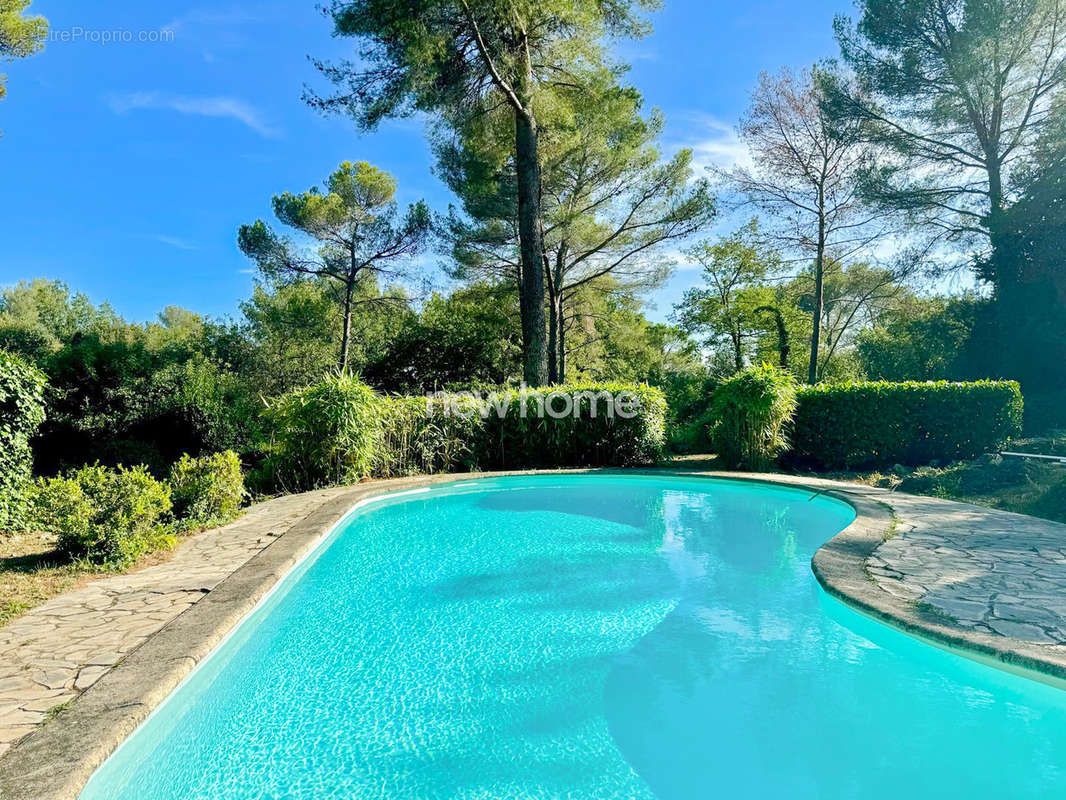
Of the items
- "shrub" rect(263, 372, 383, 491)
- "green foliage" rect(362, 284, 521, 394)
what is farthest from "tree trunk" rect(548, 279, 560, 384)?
"shrub" rect(263, 372, 383, 491)

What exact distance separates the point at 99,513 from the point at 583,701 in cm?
387

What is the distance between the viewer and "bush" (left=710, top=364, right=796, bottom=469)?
30.0ft

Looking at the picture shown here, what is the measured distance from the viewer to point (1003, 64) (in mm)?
13828

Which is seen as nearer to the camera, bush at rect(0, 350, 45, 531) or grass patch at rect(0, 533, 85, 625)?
grass patch at rect(0, 533, 85, 625)

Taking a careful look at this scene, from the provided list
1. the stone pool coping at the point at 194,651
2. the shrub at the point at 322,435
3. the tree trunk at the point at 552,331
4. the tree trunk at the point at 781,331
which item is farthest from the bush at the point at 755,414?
the tree trunk at the point at 781,331

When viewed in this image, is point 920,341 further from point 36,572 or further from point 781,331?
point 36,572

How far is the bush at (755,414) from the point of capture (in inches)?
360

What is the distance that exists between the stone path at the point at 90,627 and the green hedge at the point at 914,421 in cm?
880

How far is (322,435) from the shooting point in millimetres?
8266

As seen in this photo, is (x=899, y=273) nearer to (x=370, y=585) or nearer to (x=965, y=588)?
(x=965, y=588)

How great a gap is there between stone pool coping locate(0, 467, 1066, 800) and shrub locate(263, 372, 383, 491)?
10.1 ft

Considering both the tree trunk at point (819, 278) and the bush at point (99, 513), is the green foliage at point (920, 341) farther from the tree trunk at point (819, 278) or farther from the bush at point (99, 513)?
the bush at point (99, 513)

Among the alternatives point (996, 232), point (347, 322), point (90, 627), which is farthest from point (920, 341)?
point (90, 627)

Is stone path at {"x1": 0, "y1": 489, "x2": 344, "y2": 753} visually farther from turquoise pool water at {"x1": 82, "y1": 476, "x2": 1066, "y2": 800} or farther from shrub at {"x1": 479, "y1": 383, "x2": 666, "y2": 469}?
shrub at {"x1": 479, "y1": 383, "x2": 666, "y2": 469}
